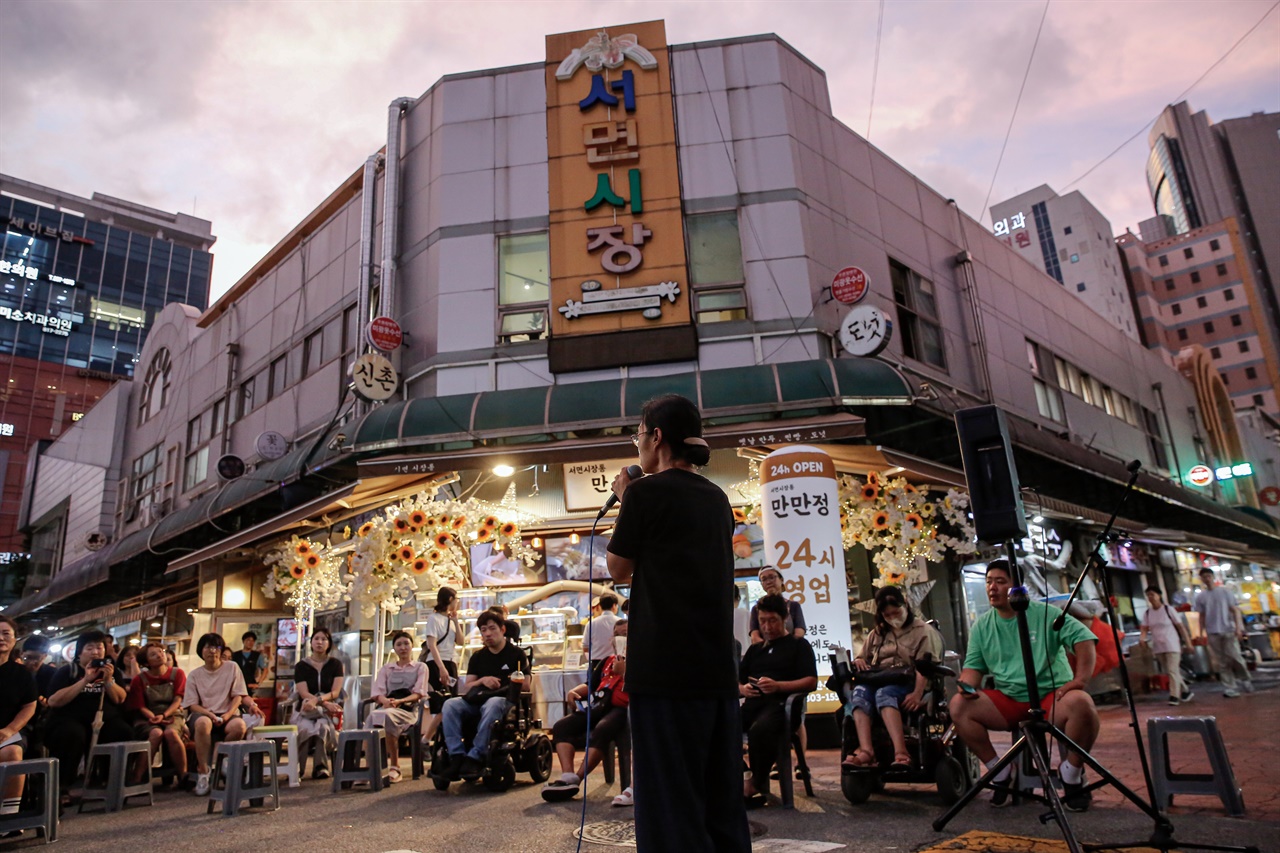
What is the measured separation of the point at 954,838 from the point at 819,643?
4.06 m

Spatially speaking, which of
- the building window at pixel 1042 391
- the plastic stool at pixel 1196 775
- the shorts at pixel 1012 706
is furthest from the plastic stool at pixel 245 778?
the building window at pixel 1042 391

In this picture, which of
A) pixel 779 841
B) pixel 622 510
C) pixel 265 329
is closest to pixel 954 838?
pixel 779 841

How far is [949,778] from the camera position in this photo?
5340 millimetres

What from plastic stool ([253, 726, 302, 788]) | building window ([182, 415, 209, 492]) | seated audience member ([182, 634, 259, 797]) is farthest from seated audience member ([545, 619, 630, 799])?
building window ([182, 415, 209, 492])

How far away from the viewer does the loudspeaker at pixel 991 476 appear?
455cm

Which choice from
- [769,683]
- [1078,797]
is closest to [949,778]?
[1078,797]

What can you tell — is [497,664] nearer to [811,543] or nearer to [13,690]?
[811,543]

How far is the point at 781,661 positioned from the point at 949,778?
1329 mm

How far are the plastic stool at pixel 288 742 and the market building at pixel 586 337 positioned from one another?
77.2 inches

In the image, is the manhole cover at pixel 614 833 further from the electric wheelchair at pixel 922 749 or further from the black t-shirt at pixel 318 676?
the black t-shirt at pixel 318 676

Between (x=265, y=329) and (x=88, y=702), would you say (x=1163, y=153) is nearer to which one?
(x=265, y=329)

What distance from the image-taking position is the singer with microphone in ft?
7.77

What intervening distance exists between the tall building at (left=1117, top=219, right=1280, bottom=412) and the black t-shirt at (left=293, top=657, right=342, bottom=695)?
238ft

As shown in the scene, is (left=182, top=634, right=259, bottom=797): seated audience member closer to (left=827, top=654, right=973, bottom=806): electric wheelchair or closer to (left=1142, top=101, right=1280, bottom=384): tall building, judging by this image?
(left=827, top=654, right=973, bottom=806): electric wheelchair
